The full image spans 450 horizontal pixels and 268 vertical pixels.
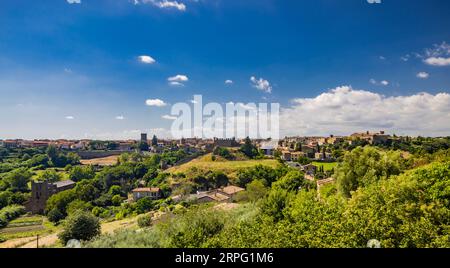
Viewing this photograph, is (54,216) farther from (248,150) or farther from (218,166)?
(248,150)

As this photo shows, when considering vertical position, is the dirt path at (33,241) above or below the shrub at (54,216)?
above

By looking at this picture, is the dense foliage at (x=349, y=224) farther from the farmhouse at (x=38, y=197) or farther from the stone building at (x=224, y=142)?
the stone building at (x=224, y=142)

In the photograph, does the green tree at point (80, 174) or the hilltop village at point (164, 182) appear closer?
the hilltop village at point (164, 182)

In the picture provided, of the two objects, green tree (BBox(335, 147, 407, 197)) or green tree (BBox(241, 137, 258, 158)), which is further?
green tree (BBox(241, 137, 258, 158))

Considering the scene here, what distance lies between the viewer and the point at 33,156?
56656 millimetres

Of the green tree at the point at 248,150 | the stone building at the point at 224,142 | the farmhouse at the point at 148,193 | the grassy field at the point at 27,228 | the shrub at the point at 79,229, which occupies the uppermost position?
the stone building at the point at 224,142

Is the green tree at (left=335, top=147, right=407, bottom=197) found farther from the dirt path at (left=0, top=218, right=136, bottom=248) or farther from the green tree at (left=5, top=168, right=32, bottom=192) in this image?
the green tree at (left=5, top=168, right=32, bottom=192)

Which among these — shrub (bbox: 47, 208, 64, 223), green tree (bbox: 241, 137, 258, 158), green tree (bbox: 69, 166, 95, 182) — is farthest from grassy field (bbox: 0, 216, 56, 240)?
green tree (bbox: 241, 137, 258, 158)

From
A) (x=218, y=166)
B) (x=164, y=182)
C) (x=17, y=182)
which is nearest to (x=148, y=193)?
(x=164, y=182)

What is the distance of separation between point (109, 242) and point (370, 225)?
7.13 metres

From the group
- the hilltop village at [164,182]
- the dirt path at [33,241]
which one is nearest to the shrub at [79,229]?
the hilltop village at [164,182]

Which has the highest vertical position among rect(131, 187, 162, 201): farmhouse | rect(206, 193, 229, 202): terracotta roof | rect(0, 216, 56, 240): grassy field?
rect(206, 193, 229, 202): terracotta roof

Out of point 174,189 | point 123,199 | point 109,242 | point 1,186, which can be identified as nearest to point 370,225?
point 109,242
